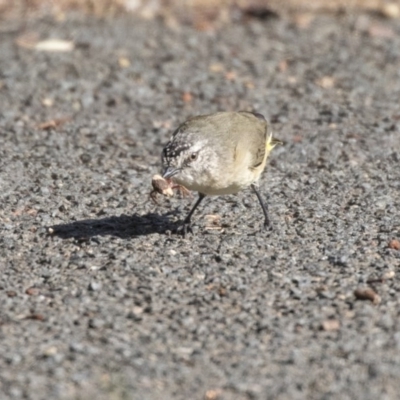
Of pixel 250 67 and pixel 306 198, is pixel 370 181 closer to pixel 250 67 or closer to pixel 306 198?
pixel 306 198

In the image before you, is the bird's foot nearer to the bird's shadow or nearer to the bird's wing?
the bird's shadow

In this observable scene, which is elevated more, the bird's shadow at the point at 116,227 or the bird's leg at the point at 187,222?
the bird's leg at the point at 187,222

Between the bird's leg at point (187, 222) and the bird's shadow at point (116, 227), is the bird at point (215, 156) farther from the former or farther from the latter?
the bird's shadow at point (116, 227)

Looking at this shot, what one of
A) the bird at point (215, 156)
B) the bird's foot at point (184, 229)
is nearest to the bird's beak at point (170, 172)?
the bird at point (215, 156)

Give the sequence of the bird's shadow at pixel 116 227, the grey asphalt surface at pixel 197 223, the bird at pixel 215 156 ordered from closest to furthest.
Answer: the grey asphalt surface at pixel 197 223 < the bird at pixel 215 156 < the bird's shadow at pixel 116 227

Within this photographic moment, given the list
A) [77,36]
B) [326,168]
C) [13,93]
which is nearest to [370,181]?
[326,168]
